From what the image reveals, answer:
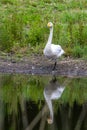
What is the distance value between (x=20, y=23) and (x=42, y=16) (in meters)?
2.02

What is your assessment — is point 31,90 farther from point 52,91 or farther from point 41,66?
point 41,66

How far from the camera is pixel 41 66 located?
16.0 m

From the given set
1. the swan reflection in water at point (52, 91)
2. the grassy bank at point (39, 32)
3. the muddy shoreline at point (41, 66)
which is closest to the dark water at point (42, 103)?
the swan reflection in water at point (52, 91)

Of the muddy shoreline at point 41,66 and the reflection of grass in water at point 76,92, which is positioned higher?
the reflection of grass in water at point 76,92

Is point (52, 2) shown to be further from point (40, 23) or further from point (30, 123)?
point (30, 123)

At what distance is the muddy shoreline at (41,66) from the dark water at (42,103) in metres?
0.47

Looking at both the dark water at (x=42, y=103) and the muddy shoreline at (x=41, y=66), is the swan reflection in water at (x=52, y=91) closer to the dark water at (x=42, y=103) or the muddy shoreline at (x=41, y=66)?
the dark water at (x=42, y=103)

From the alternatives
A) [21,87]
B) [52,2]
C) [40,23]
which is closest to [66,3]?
[52,2]

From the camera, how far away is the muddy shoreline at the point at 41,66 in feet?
51.1

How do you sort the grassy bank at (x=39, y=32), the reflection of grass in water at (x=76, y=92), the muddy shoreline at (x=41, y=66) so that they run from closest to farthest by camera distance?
the reflection of grass in water at (x=76, y=92)
the muddy shoreline at (x=41, y=66)
the grassy bank at (x=39, y=32)

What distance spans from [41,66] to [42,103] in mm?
3547

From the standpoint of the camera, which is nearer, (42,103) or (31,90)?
(42,103)

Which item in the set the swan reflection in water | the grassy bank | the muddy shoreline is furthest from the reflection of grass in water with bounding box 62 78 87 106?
the grassy bank

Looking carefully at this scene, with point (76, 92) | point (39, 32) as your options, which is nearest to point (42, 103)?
point (76, 92)
